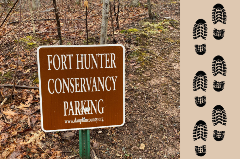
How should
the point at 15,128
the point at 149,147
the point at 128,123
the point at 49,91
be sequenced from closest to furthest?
the point at 49,91 < the point at 15,128 < the point at 149,147 < the point at 128,123

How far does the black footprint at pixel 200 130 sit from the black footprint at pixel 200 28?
1561 millimetres

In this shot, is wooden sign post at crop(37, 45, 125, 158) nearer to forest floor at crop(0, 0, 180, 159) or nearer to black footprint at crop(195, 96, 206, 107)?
forest floor at crop(0, 0, 180, 159)

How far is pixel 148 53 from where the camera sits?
5.73 meters

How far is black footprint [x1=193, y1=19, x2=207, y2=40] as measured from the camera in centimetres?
338

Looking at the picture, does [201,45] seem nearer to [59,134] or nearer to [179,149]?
[179,149]

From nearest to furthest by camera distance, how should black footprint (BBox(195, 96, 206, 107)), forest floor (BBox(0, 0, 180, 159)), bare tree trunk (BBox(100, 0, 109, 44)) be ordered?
forest floor (BBox(0, 0, 180, 159))
black footprint (BBox(195, 96, 206, 107))
bare tree trunk (BBox(100, 0, 109, 44))

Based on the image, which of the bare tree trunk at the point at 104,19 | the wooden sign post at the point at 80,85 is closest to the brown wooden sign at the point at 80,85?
the wooden sign post at the point at 80,85

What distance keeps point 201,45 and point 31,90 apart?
362cm

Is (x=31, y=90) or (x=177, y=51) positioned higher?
(x=177, y=51)

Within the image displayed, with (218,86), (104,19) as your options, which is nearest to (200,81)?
(218,86)

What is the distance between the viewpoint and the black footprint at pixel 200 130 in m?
3.17

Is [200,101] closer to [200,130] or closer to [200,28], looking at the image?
[200,130]

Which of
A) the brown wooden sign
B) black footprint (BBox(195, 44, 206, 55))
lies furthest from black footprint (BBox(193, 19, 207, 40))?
the brown wooden sign

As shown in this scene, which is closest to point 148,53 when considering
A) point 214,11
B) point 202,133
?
point 214,11
